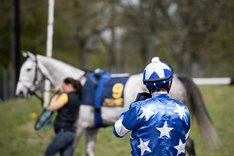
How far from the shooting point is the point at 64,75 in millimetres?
8586

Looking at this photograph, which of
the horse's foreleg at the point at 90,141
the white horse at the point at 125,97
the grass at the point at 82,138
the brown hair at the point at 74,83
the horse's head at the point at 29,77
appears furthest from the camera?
the grass at the point at 82,138

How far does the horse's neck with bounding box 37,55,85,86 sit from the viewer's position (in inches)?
337

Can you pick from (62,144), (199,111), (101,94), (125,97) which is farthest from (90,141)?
(199,111)

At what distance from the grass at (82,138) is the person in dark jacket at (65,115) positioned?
2.35m

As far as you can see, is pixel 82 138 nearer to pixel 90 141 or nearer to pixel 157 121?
pixel 90 141

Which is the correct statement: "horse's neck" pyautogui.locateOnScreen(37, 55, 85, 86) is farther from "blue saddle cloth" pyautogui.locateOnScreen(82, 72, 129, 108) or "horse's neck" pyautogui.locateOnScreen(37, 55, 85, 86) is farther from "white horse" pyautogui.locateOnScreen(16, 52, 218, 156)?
"blue saddle cloth" pyautogui.locateOnScreen(82, 72, 129, 108)

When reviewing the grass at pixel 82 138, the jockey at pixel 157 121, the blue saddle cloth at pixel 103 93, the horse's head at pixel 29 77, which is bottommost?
the grass at pixel 82 138

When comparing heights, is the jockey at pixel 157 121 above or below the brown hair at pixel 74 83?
below

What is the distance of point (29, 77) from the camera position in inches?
352

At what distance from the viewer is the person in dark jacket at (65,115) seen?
7.27 meters

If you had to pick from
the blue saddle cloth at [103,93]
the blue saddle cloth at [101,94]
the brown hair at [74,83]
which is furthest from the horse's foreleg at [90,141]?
the brown hair at [74,83]

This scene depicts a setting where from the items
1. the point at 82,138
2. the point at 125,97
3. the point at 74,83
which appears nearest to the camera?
the point at 74,83

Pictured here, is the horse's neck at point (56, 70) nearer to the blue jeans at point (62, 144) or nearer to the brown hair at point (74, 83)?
the brown hair at point (74, 83)

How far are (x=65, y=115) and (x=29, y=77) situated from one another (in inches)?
71.1
